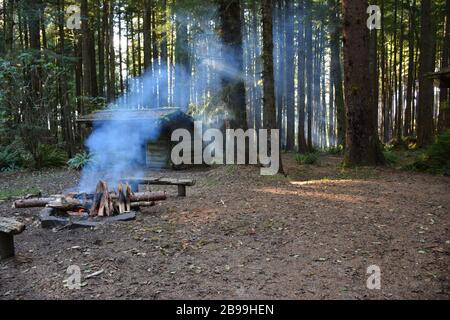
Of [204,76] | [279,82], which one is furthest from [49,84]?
[204,76]

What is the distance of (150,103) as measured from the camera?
36.3 meters

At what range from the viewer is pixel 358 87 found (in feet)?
37.3

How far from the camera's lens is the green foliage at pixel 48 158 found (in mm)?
16441

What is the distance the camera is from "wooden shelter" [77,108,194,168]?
1712 cm

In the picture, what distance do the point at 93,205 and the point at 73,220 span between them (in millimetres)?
653

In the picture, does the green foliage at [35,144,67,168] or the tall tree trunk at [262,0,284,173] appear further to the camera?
the green foliage at [35,144,67,168]

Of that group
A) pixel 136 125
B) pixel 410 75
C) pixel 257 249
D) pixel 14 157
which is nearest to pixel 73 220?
pixel 257 249

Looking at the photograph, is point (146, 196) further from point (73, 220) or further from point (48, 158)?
point (48, 158)

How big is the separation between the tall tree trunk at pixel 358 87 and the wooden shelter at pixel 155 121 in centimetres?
844

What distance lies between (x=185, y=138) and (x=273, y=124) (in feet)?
23.9

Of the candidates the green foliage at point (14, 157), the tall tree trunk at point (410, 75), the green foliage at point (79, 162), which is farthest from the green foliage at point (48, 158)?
the tall tree trunk at point (410, 75)

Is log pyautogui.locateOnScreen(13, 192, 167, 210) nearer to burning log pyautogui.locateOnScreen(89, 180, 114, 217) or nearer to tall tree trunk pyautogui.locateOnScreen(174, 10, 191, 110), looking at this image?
burning log pyautogui.locateOnScreen(89, 180, 114, 217)

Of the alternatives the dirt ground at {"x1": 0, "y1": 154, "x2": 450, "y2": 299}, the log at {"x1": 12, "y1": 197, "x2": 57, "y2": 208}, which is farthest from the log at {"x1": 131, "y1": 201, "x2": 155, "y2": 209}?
the log at {"x1": 12, "y1": 197, "x2": 57, "y2": 208}

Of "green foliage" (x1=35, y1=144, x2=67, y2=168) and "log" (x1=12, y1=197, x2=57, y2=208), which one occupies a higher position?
"green foliage" (x1=35, y1=144, x2=67, y2=168)
